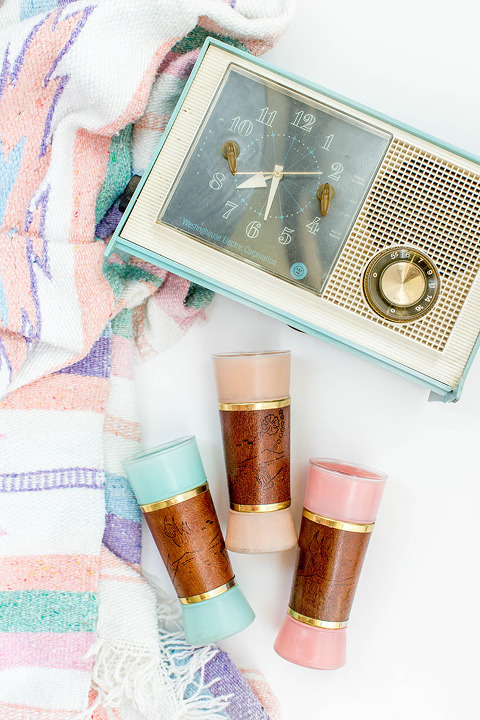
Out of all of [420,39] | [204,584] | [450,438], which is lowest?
[204,584]

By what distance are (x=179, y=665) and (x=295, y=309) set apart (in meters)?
0.45

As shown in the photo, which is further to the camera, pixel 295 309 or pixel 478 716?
pixel 478 716

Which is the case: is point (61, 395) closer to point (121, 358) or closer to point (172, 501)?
point (121, 358)

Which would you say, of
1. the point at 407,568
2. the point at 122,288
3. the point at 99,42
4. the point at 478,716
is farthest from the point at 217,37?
the point at 478,716

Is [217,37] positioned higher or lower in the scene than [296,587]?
higher

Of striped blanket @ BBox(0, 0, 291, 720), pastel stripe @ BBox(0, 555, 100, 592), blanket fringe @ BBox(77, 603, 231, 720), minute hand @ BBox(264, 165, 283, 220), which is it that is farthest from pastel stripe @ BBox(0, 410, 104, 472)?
minute hand @ BBox(264, 165, 283, 220)

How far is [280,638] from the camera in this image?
2.30 feet

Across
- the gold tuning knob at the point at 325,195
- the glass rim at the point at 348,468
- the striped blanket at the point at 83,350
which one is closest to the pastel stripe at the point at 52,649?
the striped blanket at the point at 83,350

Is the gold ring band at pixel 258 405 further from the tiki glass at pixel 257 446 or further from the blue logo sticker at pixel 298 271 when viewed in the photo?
the blue logo sticker at pixel 298 271

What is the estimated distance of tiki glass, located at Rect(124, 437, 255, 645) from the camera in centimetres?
65

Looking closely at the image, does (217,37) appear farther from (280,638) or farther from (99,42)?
(280,638)

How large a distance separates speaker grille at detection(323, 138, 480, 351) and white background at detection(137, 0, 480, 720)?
5.1 inches

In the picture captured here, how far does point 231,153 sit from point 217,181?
0.03 m

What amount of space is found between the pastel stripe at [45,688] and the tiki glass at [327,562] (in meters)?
0.23
